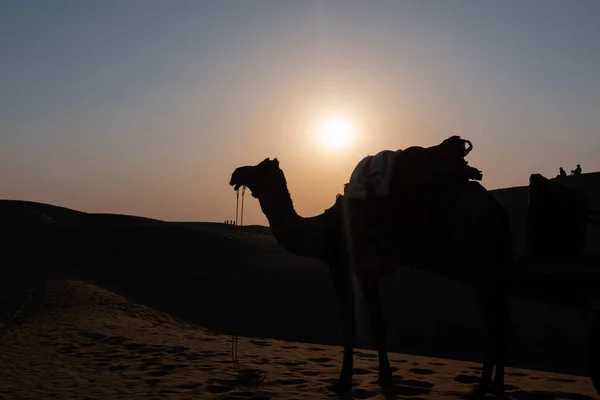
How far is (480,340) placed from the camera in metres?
16.9

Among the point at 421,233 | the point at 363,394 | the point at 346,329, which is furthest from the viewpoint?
the point at 346,329

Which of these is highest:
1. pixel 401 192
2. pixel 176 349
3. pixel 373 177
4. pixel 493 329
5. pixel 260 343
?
pixel 373 177

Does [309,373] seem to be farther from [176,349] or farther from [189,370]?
[176,349]

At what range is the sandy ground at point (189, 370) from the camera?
8148mm

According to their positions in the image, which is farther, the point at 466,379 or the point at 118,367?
the point at 118,367

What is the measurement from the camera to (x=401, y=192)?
26.2ft

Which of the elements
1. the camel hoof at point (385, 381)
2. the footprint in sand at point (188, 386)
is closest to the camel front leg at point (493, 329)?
the camel hoof at point (385, 381)

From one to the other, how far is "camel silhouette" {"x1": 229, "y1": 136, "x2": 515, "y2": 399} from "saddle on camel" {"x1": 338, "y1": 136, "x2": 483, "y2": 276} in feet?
0.04

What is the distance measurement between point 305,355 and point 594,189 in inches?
546

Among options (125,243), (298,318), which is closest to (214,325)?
(298,318)

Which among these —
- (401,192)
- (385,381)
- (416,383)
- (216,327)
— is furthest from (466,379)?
(216,327)

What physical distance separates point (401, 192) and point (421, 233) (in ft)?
1.92

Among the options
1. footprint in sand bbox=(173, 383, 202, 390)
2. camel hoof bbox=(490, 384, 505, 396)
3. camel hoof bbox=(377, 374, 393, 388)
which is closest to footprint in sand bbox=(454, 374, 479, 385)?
camel hoof bbox=(377, 374, 393, 388)

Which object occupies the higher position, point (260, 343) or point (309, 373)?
point (260, 343)
